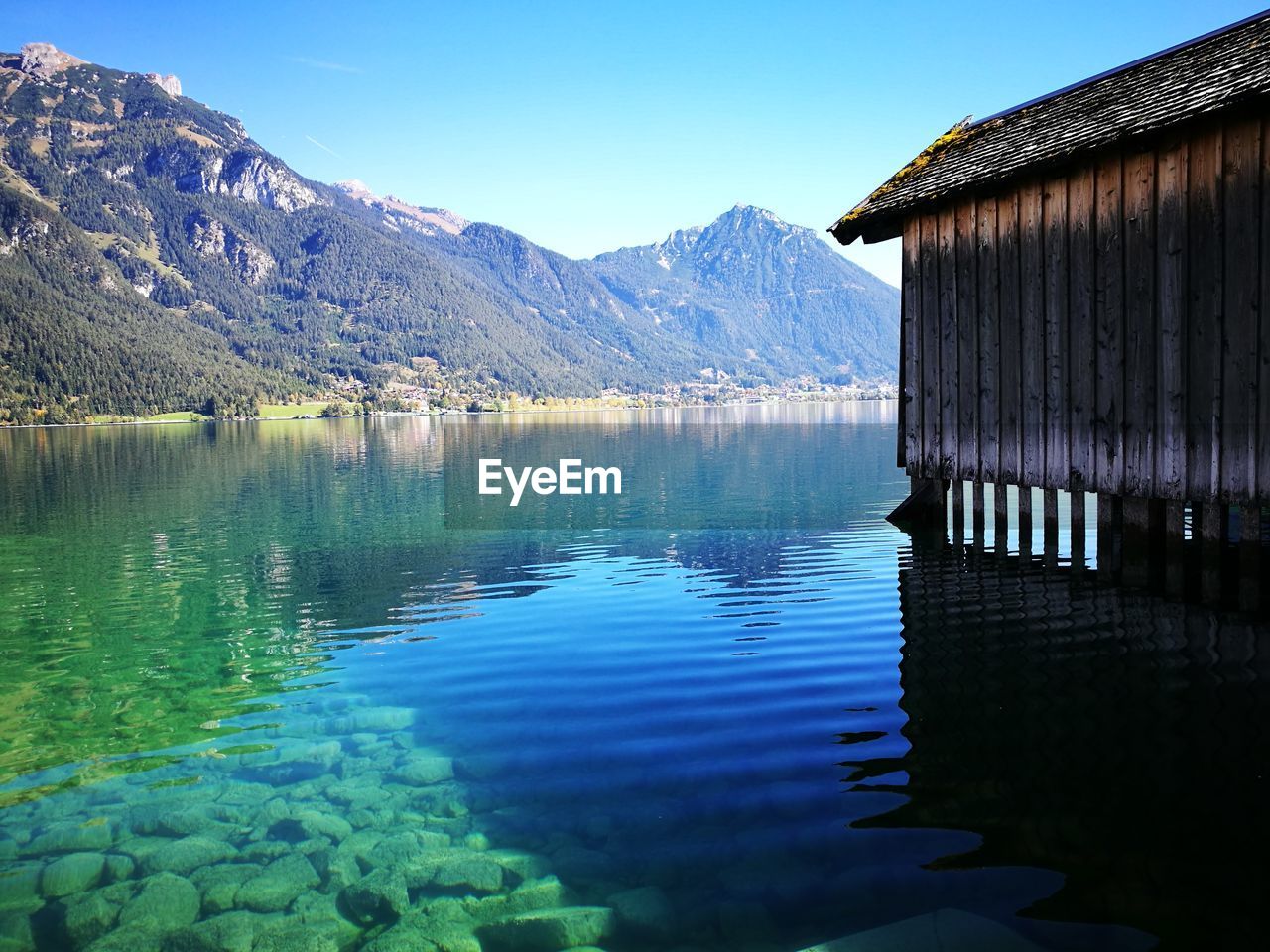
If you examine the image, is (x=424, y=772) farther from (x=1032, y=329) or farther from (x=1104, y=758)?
(x=1032, y=329)

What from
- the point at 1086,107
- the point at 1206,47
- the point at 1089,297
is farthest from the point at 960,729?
the point at 1206,47

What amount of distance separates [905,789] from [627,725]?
9.58 feet

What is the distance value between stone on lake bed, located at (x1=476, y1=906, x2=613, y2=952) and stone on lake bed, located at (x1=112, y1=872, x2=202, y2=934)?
6.62 ft

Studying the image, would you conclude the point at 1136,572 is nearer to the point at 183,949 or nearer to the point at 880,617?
the point at 880,617

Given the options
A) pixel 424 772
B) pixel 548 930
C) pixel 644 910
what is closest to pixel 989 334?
pixel 424 772

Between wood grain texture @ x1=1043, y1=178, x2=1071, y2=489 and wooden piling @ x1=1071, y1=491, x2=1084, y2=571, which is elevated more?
wood grain texture @ x1=1043, y1=178, x2=1071, y2=489

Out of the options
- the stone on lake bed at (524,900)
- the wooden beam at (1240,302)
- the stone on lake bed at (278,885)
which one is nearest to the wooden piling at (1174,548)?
the wooden beam at (1240,302)

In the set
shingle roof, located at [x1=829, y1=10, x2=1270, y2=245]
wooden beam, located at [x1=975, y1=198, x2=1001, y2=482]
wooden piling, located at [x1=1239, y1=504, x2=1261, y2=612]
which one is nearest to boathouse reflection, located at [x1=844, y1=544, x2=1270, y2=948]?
wooden piling, located at [x1=1239, y1=504, x2=1261, y2=612]

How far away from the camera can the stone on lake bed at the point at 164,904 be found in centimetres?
607

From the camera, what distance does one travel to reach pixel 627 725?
922 cm

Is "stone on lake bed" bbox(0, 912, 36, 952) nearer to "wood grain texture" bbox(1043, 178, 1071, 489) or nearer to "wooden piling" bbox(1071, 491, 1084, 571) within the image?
"wood grain texture" bbox(1043, 178, 1071, 489)

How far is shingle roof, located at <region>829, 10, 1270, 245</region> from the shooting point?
1237 centimetres

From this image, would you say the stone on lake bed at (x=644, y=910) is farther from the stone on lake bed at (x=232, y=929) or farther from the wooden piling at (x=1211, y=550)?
the wooden piling at (x=1211, y=550)

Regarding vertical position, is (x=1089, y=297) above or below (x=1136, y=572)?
above
